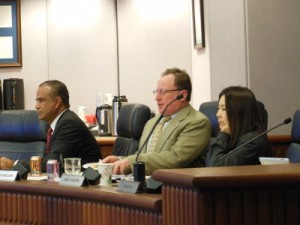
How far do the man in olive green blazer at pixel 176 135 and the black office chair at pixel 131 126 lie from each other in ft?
1.07

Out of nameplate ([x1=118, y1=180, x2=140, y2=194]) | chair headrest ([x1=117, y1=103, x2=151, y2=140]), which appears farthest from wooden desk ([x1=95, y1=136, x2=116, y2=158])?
nameplate ([x1=118, y1=180, x2=140, y2=194])

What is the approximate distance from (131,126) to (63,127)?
0.40 metres

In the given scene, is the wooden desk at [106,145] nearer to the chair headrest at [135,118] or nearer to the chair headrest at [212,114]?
the chair headrest at [135,118]

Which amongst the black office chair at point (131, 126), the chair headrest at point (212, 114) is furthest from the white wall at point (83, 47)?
the chair headrest at point (212, 114)

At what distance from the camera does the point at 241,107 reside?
2.98 meters

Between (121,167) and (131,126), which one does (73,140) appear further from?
(121,167)

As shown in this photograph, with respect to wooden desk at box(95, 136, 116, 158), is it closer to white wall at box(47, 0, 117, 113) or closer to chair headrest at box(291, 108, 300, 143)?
white wall at box(47, 0, 117, 113)

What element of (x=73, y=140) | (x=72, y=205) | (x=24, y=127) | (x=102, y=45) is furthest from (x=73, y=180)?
(x=102, y=45)

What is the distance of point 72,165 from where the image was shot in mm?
2926

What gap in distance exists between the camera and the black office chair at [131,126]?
3930 millimetres

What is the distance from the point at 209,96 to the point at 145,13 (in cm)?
188

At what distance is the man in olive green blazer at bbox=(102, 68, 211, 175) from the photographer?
10.5 feet

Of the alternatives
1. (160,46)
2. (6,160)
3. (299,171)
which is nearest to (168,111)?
(6,160)

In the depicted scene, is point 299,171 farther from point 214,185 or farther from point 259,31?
point 259,31
